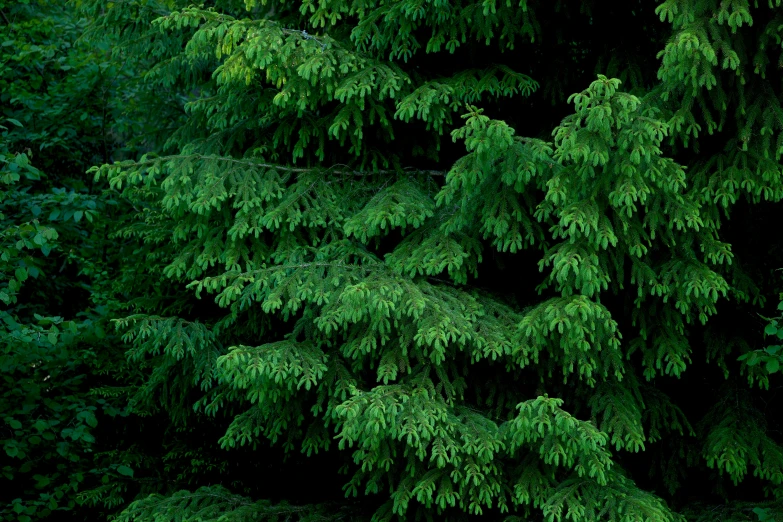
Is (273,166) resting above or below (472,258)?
above

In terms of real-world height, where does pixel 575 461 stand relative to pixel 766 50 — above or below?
below

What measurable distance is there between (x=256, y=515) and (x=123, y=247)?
3894 mm

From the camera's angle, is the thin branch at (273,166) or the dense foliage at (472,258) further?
the thin branch at (273,166)

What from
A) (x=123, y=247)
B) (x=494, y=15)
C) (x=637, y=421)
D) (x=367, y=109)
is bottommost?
(x=123, y=247)

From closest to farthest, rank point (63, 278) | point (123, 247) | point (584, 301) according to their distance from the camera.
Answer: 1. point (584, 301)
2. point (123, 247)
3. point (63, 278)

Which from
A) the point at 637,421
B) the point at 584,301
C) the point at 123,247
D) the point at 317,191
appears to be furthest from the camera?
the point at 123,247

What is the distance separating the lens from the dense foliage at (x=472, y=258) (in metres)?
4.10

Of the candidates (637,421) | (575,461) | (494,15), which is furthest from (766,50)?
(575,461)

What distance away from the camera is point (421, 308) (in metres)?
4.11

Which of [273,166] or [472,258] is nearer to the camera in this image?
[472,258]

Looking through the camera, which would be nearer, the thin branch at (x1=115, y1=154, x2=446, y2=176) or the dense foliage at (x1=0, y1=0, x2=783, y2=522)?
the dense foliage at (x1=0, y1=0, x2=783, y2=522)

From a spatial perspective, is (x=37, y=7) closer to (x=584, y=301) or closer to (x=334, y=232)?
(x=334, y=232)

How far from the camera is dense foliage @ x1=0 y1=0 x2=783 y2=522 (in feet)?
13.5

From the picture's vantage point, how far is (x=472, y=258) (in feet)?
15.4
